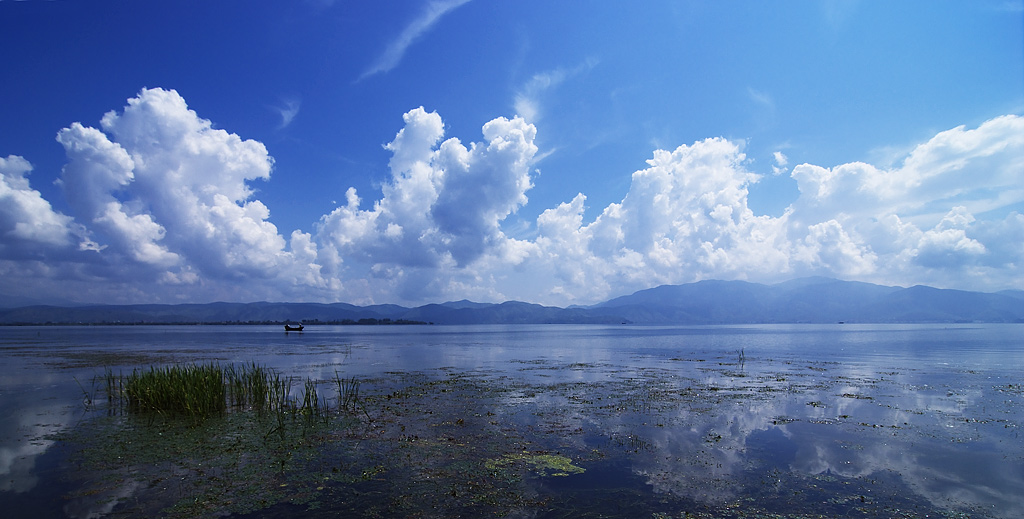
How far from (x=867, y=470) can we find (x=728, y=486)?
4844 mm

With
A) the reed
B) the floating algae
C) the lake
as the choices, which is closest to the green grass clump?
the reed

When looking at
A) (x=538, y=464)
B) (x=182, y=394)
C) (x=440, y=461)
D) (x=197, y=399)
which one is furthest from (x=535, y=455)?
(x=182, y=394)

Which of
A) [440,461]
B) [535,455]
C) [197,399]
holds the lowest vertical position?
[535,455]

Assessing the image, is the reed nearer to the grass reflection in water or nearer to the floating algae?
the grass reflection in water

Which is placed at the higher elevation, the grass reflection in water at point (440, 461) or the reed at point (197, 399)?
the reed at point (197, 399)

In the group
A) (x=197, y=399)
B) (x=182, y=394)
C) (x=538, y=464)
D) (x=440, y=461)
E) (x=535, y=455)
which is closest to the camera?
(x=538, y=464)

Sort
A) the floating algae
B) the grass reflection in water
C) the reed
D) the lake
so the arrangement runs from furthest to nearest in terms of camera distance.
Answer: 1. the reed
2. the floating algae
3. the lake
4. the grass reflection in water

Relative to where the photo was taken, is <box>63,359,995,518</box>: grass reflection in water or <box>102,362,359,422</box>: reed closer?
<box>63,359,995,518</box>: grass reflection in water

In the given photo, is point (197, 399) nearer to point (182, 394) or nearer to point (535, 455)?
point (182, 394)

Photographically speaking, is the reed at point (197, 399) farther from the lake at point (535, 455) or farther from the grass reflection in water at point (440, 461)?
the lake at point (535, 455)

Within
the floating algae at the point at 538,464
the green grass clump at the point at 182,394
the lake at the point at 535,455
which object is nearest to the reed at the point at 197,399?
the green grass clump at the point at 182,394

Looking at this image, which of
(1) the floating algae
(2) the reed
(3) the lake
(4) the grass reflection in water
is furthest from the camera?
(2) the reed

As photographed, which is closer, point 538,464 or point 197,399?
point 538,464

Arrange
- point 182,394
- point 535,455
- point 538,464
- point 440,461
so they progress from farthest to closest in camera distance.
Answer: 1. point 182,394
2. point 535,455
3. point 440,461
4. point 538,464
